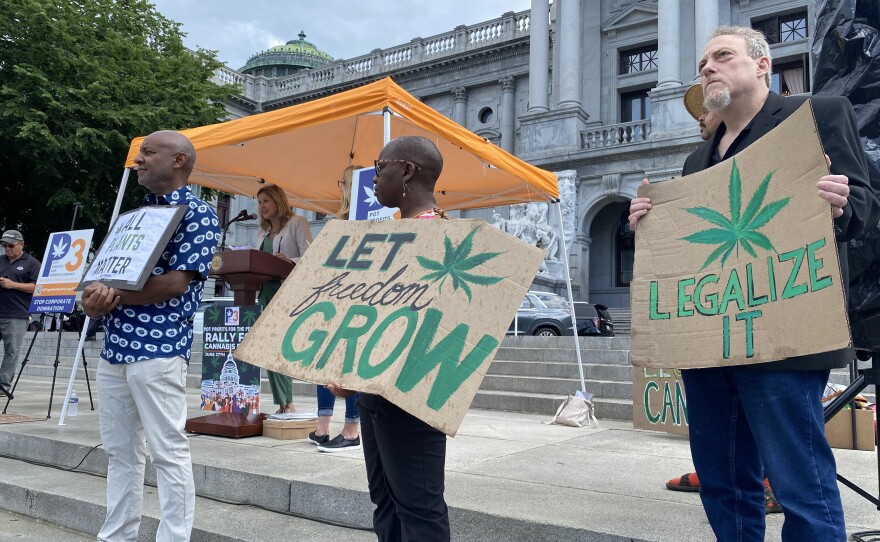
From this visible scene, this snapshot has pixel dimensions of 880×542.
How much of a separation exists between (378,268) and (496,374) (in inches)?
292

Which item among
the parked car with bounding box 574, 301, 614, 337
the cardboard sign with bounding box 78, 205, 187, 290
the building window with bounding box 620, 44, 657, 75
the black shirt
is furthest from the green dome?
the cardboard sign with bounding box 78, 205, 187, 290

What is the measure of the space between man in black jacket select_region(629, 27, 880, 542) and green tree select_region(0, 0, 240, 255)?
66.6 feet

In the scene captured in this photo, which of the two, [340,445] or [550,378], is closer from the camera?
[340,445]

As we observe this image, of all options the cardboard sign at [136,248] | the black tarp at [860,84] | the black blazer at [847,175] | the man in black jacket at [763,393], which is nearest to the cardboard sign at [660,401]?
the black tarp at [860,84]

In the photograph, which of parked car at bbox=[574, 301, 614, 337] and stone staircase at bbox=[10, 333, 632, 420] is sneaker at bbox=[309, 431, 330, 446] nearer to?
stone staircase at bbox=[10, 333, 632, 420]

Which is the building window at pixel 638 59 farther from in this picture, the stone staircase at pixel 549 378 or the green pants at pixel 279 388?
the green pants at pixel 279 388

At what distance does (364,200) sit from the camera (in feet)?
17.2

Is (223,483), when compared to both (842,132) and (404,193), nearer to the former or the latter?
(404,193)

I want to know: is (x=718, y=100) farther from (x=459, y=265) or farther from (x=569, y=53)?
(x=569, y=53)

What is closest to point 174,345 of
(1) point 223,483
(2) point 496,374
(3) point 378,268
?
(3) point 378,268

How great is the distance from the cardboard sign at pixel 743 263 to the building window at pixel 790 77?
23.7 m

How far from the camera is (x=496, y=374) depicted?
375 inches

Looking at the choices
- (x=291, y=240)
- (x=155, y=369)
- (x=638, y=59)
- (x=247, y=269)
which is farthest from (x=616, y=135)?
(x=155, y=369)

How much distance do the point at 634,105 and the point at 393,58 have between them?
1441 cm
